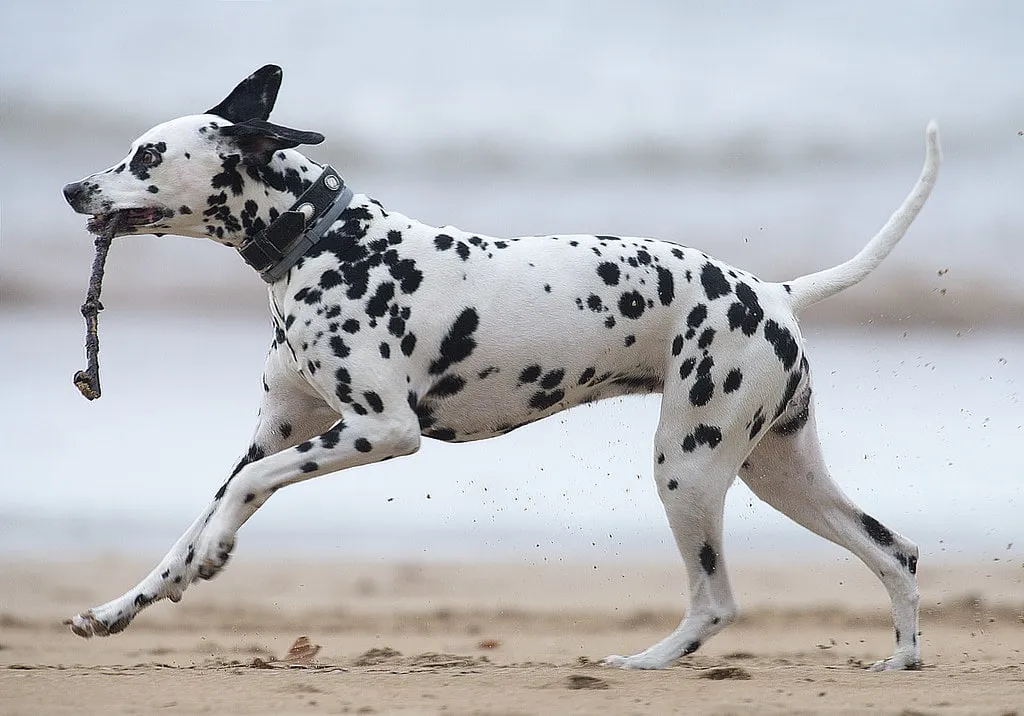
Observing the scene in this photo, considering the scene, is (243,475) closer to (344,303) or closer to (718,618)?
(344,303)

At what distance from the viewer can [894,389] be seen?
36.0 feet

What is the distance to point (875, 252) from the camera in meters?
5.83

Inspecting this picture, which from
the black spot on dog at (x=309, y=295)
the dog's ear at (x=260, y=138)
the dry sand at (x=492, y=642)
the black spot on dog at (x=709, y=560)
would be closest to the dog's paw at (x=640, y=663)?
the dry sand at (x=492, y=642)

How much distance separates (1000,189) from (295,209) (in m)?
12.1

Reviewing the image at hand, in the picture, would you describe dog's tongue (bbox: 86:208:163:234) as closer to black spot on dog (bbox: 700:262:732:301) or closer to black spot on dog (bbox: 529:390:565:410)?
black spot on dog (bbox: 529:390:565:410)

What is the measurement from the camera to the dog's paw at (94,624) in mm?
5008

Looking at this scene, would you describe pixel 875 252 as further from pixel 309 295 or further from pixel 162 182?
pixel 162 182

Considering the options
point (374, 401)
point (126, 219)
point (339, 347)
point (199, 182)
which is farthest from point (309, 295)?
point (126, 219)

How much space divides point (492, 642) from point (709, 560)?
249 cm

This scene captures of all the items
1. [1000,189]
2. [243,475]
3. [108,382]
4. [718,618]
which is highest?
[1000,189]

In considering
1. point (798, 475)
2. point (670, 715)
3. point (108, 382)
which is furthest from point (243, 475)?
point (108, 382)

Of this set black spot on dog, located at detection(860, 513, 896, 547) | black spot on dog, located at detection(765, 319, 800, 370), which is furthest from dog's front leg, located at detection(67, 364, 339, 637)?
black spot on dog, located at detection(860, 513, 896, 547)

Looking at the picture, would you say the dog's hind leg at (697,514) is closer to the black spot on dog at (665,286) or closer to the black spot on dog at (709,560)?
the black spot on dog at (709,560)

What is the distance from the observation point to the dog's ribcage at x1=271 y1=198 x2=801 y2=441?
521 cm
